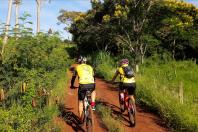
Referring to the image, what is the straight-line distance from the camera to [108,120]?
10.5 metres

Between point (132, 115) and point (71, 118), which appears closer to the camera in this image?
point (132, 115)

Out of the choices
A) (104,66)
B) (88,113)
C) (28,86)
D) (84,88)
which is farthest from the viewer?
(104,66)

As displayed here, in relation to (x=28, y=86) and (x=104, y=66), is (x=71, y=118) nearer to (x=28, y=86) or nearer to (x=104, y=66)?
(x=28, y=86)

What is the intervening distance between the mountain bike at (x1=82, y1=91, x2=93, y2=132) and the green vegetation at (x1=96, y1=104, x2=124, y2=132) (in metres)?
0.66

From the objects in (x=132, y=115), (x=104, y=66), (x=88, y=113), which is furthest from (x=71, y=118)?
(x=104, y=66)

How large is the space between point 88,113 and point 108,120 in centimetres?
130

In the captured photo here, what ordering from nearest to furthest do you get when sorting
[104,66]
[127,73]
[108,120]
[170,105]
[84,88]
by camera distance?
[84,88] < [108,120] < [127,73] < [170,105] < [104,66]

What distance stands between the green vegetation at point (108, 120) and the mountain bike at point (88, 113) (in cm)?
66

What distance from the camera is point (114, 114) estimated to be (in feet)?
38.5

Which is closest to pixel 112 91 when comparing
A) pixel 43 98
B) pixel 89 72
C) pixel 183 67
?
pixel 43 98

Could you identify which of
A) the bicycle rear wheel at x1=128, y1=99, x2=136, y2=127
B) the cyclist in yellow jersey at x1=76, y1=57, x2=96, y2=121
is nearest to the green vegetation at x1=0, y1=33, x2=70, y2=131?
the cyclist in yellow jersey at x1=76, y1=57, x2=96, y2=121

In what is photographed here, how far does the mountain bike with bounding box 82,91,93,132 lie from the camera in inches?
365

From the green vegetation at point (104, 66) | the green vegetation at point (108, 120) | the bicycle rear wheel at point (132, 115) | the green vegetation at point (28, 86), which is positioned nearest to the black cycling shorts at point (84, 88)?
the green vegetation at point (28, 86)

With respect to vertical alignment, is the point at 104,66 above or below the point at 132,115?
above
